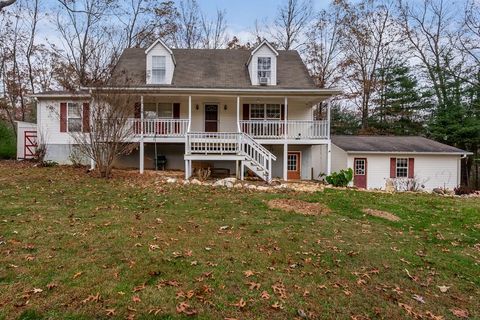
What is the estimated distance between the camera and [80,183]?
10.6 metres

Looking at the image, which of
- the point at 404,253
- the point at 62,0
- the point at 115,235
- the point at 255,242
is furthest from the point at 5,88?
the point at 404,253

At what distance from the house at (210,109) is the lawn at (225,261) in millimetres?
6296

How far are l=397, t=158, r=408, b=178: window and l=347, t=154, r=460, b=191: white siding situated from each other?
0.23m

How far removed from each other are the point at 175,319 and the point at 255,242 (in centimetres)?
253

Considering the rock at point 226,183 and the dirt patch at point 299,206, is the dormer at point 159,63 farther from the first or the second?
the dirt patch at point 299,206

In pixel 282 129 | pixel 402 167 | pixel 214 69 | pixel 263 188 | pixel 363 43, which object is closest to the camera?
pixel 263 188

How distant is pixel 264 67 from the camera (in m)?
16.1

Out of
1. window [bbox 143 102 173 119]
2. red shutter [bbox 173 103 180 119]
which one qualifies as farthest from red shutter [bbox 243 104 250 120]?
window [bbox 143 102 173 119]

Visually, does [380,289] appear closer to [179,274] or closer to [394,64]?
[179,274]

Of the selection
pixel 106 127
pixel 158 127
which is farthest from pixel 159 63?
pixel 106 127

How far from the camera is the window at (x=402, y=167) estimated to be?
685 inches

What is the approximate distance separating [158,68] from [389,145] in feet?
43.1

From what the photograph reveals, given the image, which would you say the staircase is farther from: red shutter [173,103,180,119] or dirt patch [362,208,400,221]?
dirt patch [362,208,400,221]

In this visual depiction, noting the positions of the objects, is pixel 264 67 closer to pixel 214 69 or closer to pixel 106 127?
pixel 214 69
